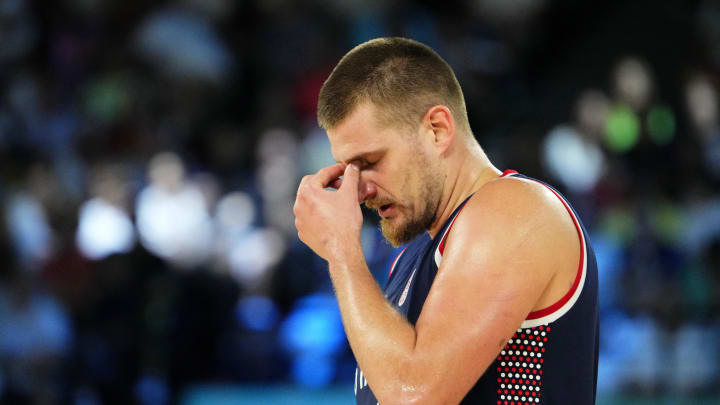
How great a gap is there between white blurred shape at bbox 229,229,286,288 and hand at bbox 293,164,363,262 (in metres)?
6.14

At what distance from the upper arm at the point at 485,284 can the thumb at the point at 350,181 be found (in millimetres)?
321

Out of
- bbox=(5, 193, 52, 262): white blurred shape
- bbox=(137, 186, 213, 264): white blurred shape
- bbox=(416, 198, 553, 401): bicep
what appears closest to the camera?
bbox=(416, 198, 553, 401): bicep

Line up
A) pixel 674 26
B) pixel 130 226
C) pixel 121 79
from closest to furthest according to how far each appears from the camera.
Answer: pixel 130 226, pixel 121 79, pixel 674 26

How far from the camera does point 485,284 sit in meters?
2.24

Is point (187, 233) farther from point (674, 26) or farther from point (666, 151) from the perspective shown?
point (674, 26)

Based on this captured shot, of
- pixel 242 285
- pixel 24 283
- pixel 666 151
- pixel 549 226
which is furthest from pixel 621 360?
pixel 549 226

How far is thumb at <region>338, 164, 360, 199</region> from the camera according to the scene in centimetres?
251

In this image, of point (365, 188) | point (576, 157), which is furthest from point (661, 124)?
point (365, 188)

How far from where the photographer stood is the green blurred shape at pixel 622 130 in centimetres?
947

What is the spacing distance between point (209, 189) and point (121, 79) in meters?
2.07

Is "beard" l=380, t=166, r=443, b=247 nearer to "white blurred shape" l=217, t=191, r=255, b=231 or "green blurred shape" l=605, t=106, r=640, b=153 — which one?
"white blurred shape" l=217, t=191, r=255, b=231

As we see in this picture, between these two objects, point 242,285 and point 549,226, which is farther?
point 242,285

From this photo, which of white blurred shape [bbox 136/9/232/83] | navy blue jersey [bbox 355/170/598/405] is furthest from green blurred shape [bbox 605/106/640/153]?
navy blue jersey [bbox 355/170/598/405]

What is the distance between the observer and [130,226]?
841 cm
